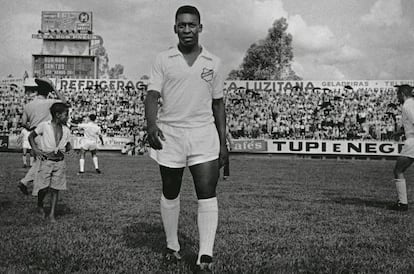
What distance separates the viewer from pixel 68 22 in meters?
56.2

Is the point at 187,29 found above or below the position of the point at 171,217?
above

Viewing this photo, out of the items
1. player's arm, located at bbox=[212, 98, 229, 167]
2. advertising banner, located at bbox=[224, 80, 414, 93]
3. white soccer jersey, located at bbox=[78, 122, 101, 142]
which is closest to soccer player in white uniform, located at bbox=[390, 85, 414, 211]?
Result: player's arm, located at bbox=[212, 98, 229, 167]

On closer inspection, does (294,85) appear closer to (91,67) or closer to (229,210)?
(91,67)

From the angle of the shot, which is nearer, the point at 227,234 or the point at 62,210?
the point at 227,234

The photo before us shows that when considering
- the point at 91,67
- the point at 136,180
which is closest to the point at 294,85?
the point at 91,67

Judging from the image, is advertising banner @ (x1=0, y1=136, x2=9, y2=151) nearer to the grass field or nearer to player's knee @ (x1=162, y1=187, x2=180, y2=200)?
the grass field

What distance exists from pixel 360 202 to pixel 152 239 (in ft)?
17.6

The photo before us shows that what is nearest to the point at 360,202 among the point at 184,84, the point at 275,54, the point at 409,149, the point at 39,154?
the point at 409,149

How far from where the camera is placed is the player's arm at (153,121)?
13.6 ft

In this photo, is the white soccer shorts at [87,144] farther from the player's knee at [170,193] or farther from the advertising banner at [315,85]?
the advertising banner at [315,85]

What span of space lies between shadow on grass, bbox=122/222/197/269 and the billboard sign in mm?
52348

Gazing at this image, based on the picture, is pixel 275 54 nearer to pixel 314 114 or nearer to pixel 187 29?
pixel 314 114

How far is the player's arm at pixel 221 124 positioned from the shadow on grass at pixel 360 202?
5472 millimetres

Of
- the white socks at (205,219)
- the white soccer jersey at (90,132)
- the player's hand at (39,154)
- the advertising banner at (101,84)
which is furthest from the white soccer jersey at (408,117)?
the advertising banner at (101,84)
